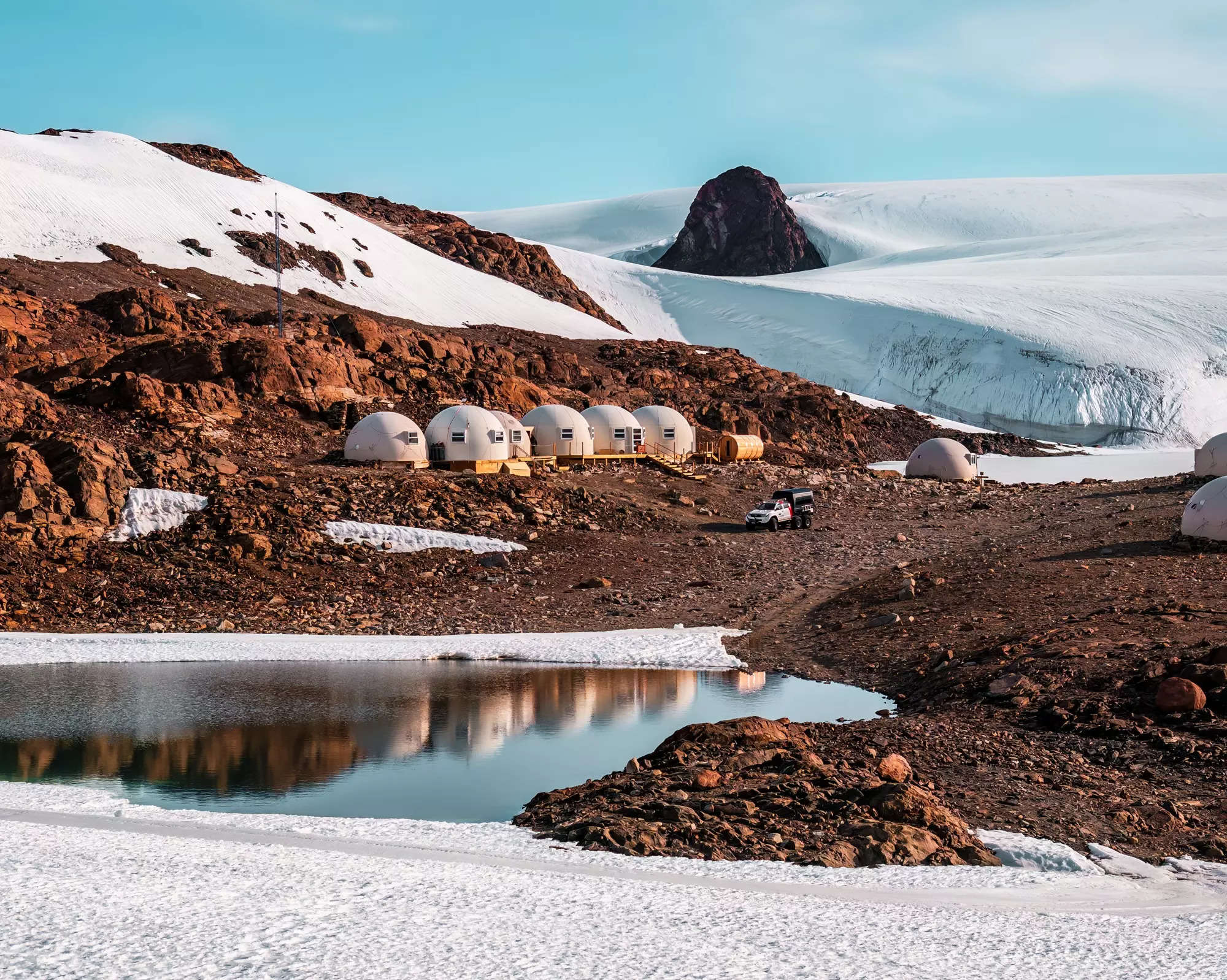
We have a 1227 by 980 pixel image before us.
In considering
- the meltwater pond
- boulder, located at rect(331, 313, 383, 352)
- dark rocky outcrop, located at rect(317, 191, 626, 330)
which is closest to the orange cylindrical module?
boulder, located at rect(331, 313, 383, 352)

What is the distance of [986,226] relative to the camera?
174 meters

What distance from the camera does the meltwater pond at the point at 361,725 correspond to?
612 inches

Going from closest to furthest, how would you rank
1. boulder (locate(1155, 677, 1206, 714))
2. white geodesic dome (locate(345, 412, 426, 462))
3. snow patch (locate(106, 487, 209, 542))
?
boulder (locate(1155, 677, 1206, 714))
snow patch (locate(106, 487, 209, 542))
white geodesic dome (locate(345, 412, 426, 462))

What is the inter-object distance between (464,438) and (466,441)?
128mm

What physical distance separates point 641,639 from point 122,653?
36.6 ft

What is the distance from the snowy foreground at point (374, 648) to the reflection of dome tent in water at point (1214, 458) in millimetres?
28586

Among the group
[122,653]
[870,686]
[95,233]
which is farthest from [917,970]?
[95,233]

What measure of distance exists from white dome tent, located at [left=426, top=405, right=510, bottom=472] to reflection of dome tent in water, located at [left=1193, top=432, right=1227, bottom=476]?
28.0 metres

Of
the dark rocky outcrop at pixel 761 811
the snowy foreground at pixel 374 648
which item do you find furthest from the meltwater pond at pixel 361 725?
the dark rocky outcrop at pixel 761 811

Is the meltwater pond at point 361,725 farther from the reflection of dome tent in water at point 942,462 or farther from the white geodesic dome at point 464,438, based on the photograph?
the reflection of dome tent in water at point 942,462

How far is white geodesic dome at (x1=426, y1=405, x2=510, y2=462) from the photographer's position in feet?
149

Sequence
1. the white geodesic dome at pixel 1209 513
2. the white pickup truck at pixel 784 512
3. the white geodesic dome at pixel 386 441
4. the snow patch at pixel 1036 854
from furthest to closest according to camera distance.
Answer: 1. the white geodesic dome at pixel 386 441
2. the white pickup truck at pixel 784 512
3. the white geodesic dome at pixel 1209 513
4. the snow patch at pixel 1036 854

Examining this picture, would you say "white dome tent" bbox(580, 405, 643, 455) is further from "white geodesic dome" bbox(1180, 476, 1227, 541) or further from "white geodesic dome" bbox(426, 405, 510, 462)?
"white geodesic dome" bbox(1180, 476, 1227, 541)

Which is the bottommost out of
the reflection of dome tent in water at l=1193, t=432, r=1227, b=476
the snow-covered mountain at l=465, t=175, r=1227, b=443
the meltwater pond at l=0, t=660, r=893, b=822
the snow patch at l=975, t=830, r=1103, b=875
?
the meltwater pond at l=0, t=660, r=893, b=822
